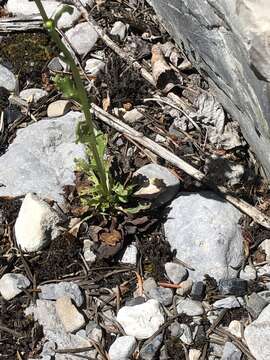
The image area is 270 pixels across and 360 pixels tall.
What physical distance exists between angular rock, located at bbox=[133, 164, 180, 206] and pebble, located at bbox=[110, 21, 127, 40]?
45.6 inches

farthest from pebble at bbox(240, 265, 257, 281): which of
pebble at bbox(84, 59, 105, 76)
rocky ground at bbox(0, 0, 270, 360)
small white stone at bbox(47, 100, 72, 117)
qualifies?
pebble at bbox(84, 59, 105, 76)

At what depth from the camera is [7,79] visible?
459cm

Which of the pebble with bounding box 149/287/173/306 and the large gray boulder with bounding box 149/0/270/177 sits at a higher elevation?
the large gray boulder with bounding box 149/0/270/177

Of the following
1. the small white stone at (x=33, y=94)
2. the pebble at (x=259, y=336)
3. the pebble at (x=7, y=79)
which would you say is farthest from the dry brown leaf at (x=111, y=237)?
the pebble at (x=7, y=79)

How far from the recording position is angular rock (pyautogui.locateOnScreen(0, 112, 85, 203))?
4082 millimetres

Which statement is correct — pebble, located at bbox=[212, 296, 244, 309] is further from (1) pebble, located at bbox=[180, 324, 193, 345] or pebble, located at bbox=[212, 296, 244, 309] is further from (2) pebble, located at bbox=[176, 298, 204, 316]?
(1) pebble, located at bbox=[180, 324, 193, 345]

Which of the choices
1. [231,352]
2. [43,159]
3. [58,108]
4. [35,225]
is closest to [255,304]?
[231,352]

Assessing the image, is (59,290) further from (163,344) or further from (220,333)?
(220,333)

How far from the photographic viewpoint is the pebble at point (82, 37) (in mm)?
4695

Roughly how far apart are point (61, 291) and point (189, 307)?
71 cm

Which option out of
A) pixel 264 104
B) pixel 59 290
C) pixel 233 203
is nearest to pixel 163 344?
pixel 59 290

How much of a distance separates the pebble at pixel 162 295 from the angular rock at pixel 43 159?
2.63 ft

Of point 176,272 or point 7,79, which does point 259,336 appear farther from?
point 7,79

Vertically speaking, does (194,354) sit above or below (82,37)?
below
